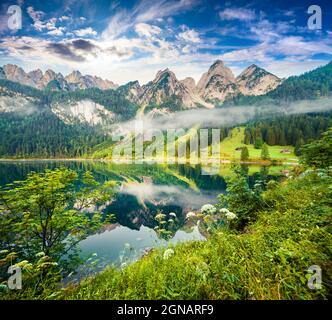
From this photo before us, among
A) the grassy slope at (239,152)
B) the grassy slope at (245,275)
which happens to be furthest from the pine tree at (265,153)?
the grassy slope at (245,275)

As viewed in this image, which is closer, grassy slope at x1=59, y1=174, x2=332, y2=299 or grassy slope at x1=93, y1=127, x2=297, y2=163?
grassy slope at x1=59, y1=174, x2=332, y2=299

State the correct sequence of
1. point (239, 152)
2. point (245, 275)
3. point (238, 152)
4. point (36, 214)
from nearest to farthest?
point (245, 275) < point (36, 214) < point (239, 152) < point (238, 152)

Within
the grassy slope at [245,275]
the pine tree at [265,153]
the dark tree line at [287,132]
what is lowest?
the grassy slope at [245,275]

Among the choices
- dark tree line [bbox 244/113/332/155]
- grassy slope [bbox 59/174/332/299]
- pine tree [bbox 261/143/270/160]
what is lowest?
grassy slope [bbox 59/174/332/299]

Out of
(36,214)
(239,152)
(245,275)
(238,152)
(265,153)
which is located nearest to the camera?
(245,275)

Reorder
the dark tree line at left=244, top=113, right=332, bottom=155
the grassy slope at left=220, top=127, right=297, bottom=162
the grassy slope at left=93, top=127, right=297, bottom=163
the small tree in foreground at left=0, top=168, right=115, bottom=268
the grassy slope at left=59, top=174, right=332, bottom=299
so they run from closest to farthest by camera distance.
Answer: the grassy slope at left=59, top=174, right=332, bottom=299 < the small tree in foreground at left=0, top=168, right=115, bottom=268 < the grassy slope at left=93, top=127, right=297, bottom=163 < the grassy slope at left=220, top=127, right=297, bottom=162 < the dark tree line at left=244, top=113, right=332, bottom=155

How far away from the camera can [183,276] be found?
3.40m

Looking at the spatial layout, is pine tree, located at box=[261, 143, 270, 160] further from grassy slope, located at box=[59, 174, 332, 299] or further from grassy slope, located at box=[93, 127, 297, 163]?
grassy slope, located at box=[59, 174, 332, 299]

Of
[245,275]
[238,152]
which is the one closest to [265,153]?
[238,152]

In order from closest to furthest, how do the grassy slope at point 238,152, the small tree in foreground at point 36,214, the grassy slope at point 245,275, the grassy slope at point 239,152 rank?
the grassy slope at point 245,275, the small tree in foreground at point 36,214, the grassy slope at point 238,152, the grassy slope at point 239,152

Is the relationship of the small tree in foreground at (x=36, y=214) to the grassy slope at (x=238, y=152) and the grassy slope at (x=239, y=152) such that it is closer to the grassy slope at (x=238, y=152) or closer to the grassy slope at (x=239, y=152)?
the grassy slope at (x=238, y=152)

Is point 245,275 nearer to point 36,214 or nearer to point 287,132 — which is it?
point 36,214

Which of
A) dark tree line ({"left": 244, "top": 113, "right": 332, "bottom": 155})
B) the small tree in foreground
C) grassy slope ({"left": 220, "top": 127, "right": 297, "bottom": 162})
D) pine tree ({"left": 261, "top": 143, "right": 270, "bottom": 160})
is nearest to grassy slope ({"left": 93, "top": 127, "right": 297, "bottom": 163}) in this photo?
grassy slope ({"left": 220, "top": 127, "right": 297, "bottom": 162})
